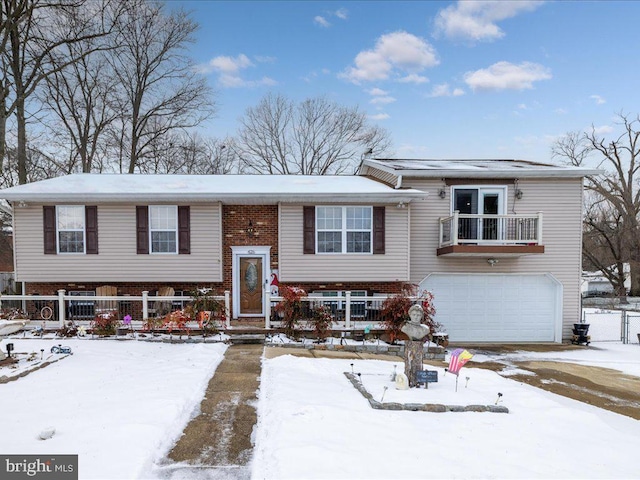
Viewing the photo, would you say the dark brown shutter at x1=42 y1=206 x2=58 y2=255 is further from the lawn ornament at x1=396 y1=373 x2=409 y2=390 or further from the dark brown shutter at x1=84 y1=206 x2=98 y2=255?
the lawn ornament at x1=396 y1=373 x2=409 y2=390

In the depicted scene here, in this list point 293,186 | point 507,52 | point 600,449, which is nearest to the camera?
point 600,449

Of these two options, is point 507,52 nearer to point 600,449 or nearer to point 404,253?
point 404,253

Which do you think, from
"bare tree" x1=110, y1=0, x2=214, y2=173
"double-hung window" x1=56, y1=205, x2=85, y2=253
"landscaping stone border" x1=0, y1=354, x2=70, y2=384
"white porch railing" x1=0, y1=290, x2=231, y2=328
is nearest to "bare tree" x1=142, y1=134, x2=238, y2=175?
"bare tree" x1=110, y1=0, x2=214, y2=173

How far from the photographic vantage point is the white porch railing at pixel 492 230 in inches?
480

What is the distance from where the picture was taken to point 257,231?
1207cm

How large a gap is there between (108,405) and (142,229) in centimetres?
713

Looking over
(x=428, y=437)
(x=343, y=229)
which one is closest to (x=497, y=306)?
(x=343, y=229)

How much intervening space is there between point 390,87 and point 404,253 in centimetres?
1361

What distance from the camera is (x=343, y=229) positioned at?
11984 millimetres

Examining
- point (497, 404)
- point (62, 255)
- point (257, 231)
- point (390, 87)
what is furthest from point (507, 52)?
point (62, 255)

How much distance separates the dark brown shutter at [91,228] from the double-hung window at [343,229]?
6.87 meters

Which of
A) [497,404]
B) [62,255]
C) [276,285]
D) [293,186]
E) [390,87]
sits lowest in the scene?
[497,404]

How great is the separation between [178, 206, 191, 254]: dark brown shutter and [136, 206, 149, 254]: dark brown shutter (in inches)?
39.2

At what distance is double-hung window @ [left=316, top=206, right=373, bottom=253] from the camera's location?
1197 centimetres
